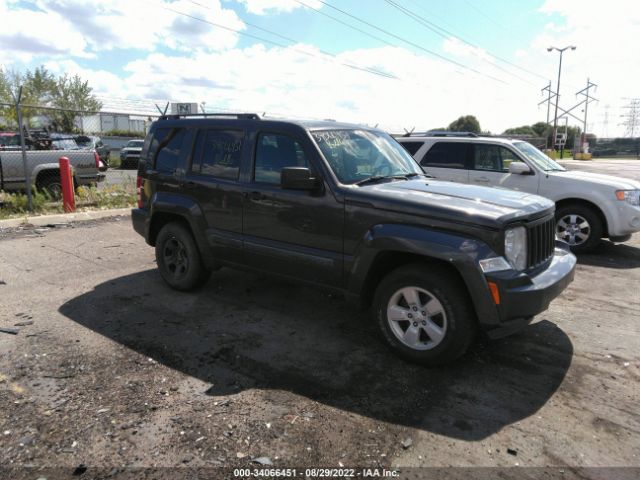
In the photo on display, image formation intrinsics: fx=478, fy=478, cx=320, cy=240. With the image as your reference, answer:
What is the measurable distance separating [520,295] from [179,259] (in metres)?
3.72

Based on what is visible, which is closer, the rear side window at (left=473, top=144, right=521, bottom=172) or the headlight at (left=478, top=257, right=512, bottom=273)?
the headlight at (left=478, top=257, right=512, bottom=273)

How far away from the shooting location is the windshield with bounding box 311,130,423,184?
13.9 ft

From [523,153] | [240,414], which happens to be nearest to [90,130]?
[523,153]

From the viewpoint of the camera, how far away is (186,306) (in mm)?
5066

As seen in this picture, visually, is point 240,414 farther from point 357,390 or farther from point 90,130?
point 90,130

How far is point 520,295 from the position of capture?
3.37m

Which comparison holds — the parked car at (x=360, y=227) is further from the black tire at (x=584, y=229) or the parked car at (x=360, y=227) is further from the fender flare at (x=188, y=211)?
the black tire at (x=584, y=229)

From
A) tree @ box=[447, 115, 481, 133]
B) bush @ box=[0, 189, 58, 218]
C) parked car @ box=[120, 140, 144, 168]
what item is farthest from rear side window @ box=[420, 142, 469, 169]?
tree @ box=[447, 115, 481, 133]

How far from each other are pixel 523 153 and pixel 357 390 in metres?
6.21

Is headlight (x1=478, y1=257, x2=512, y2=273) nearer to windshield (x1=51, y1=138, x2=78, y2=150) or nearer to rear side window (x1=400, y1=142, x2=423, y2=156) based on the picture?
rear side window (x1=400, y1=142, x2=423, y2=156)

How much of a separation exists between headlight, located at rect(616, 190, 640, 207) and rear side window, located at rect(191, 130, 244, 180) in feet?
19.5

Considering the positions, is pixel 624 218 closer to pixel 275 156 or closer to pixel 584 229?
pixel 584 229

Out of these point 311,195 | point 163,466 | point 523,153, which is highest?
point 523,153

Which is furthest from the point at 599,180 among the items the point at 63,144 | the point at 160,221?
the point at 63,144
